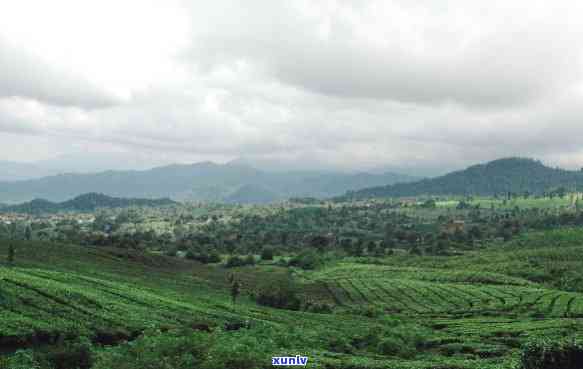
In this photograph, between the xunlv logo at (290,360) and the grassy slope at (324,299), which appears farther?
the grassy slope at (324,299)

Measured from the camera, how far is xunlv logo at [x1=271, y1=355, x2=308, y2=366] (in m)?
33.8

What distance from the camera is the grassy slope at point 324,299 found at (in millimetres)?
45281

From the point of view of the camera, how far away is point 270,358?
34.4 m

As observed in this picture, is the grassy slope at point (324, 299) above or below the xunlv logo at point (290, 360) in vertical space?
below

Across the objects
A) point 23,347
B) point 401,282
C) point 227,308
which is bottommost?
point 401,282

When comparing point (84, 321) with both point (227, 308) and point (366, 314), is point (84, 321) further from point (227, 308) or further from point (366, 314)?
point (366, 314)

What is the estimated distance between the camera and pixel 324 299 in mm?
132125

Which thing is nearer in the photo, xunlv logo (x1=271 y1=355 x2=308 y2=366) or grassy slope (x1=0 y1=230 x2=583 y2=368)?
xunlv logo (x1=271 y1=355 x2=308 y2=366)

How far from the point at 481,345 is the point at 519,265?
5509 inches

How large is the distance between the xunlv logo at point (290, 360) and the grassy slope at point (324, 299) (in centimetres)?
113

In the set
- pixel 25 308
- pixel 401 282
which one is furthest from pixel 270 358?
pixel 401 282

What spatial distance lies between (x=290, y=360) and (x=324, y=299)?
327ft

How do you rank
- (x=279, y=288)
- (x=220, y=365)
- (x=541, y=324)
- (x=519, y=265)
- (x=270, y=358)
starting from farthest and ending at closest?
1. (x=519, y=265)
2. (x=279, y=288)
3. (x=541, y=324)
4. (x=270, y=358)
5. (x=220, y=365)

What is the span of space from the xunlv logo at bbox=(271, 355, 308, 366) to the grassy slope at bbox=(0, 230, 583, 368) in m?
1.13
